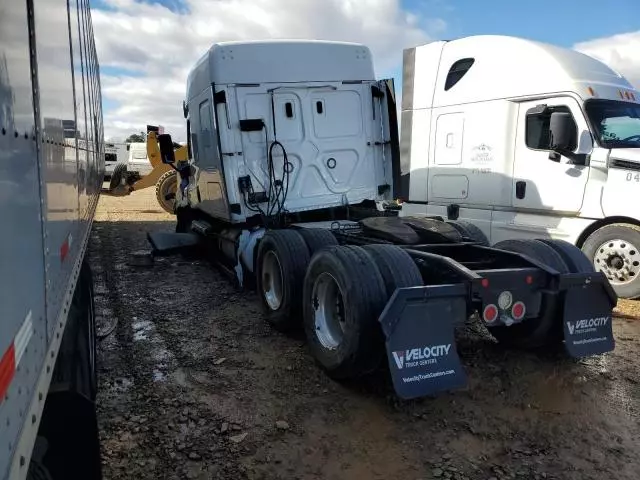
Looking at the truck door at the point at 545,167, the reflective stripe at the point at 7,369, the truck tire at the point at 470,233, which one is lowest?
the truck tire at the point at 470,233

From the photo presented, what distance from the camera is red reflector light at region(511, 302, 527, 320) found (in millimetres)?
4109

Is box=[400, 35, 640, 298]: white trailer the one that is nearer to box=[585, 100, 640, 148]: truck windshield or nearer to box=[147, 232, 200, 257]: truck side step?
box=[585, 100, 640, 148]: truck windshield

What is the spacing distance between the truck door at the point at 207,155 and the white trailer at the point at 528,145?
3.65m

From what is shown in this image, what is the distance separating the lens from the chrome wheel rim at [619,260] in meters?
6.69

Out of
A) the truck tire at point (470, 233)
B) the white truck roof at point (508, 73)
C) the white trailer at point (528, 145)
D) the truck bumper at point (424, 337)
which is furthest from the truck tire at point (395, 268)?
the white truck roof at point (508, 73)

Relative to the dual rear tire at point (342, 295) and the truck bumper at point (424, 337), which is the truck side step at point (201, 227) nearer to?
the dual rear tire at point (342, 295)

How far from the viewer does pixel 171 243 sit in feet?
31.3

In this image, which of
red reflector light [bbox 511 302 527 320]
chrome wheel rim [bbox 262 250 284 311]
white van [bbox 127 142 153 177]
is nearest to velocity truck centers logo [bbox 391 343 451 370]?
red reflector light [bbox 511 302 527 320]

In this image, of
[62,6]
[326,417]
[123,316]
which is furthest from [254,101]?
[326,417]

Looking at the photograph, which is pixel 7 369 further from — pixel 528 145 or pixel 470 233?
pixel 528 145

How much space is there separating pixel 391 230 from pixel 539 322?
158cm

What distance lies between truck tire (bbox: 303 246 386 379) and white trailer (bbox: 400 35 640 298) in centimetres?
430

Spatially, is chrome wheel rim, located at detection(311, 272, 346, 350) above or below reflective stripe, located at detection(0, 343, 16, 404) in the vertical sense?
below

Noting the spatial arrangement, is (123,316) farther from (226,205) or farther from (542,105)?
(542,105)
